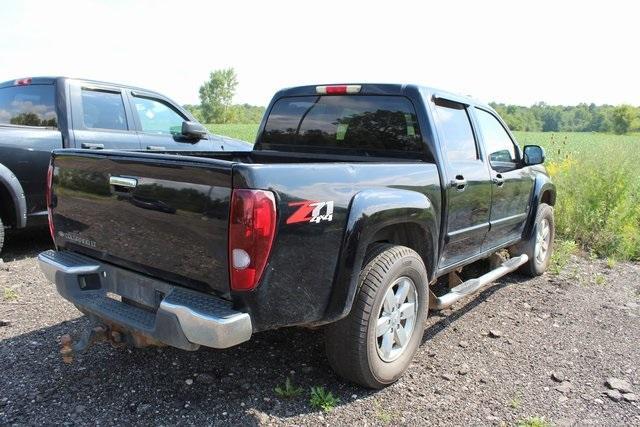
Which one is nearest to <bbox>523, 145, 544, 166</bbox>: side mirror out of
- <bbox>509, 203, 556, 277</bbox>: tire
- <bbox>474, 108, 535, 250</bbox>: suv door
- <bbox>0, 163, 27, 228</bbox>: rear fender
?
<bbox>474, 108, 535, 250</bbox>: suv door

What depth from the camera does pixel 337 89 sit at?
12.6 feet

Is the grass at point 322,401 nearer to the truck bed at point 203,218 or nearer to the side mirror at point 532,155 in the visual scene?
the truck bed at point 203,218

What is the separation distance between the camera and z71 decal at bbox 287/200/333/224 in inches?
91.8

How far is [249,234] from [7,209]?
4.34 meters

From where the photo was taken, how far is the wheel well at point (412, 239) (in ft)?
10.6

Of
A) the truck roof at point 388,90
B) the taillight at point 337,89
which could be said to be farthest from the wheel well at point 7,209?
the taillight at point 337,89

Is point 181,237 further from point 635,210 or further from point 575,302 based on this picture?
point 635,210

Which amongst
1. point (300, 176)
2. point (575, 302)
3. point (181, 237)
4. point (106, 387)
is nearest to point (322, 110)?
point (300, 176)

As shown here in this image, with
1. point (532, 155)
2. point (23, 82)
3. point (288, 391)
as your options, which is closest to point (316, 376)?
point (288, 391)

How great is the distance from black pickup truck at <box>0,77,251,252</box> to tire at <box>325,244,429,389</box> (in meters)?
3.97

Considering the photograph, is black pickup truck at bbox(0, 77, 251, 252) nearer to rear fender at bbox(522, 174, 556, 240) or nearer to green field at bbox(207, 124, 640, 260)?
rear fender at bbox(522, 174, 556, 240)

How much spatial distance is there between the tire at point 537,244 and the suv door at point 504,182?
10.3 inches

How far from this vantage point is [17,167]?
516 cm

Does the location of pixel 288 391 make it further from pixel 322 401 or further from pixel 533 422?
pixel 533 422
